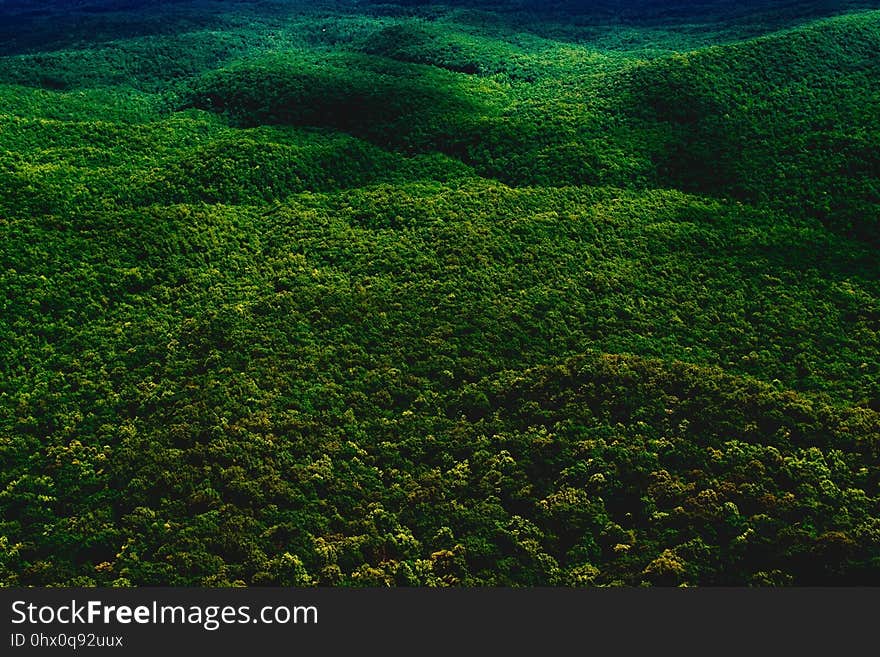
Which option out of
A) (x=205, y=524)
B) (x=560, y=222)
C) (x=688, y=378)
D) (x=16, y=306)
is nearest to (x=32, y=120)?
(x=16, y=306)

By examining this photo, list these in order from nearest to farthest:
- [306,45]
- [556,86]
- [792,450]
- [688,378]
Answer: [792,450], [688,378], [556,86], [306,45]

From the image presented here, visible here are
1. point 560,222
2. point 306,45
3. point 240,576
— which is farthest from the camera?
point 306,45

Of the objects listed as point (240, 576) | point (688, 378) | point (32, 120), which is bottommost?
point (240, 576)

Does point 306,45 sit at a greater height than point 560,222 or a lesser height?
greater

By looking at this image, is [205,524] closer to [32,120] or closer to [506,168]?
[506,168]

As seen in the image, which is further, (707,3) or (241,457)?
(707,3)

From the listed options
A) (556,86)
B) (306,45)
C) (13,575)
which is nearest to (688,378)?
(13,575)

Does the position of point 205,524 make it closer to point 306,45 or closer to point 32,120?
point 32,120
